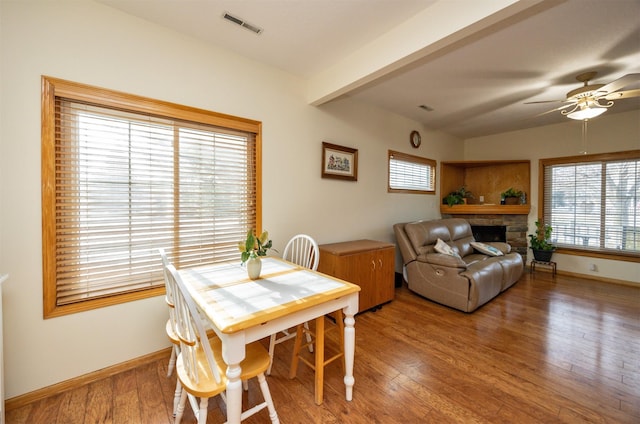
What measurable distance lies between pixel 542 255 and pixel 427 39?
4587 millimetres

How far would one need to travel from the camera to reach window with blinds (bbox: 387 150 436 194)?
398 cm

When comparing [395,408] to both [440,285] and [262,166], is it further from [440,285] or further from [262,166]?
[262,166]

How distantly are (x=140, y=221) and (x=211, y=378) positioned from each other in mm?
1370

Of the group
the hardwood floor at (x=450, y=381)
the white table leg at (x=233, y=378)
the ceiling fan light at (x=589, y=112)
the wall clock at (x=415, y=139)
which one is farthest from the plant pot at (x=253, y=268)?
the ceiling fan light at (x=589, y=112)

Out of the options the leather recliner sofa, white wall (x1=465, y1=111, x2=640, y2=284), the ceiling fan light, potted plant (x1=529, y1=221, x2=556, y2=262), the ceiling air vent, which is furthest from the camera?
potted plant (x1=529, y1=221, x2=556, y2=262)

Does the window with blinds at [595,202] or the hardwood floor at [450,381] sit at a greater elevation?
the window with blinds at [595,202]

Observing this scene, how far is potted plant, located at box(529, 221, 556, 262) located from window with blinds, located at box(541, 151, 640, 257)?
7.7 inches

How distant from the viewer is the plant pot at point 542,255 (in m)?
4.40

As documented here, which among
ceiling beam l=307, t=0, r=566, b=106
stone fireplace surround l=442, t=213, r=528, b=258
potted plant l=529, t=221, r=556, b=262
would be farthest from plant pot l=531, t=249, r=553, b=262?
ceiling beam l=307, t=0, r=566, b=106

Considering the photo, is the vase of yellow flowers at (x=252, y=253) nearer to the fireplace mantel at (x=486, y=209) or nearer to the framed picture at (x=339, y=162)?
the framed picture at (x=339, y=162)

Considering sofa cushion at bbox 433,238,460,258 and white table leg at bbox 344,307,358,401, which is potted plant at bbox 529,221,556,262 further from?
white table leg at bbox 344,307,358,401

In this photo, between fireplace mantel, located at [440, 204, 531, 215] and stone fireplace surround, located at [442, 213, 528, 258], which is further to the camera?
Answer: stone fireplace surround, located at [442, 213, 528, 258]

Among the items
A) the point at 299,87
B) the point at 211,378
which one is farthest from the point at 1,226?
the point at 299,87

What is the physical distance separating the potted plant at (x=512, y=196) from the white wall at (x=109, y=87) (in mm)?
3878
